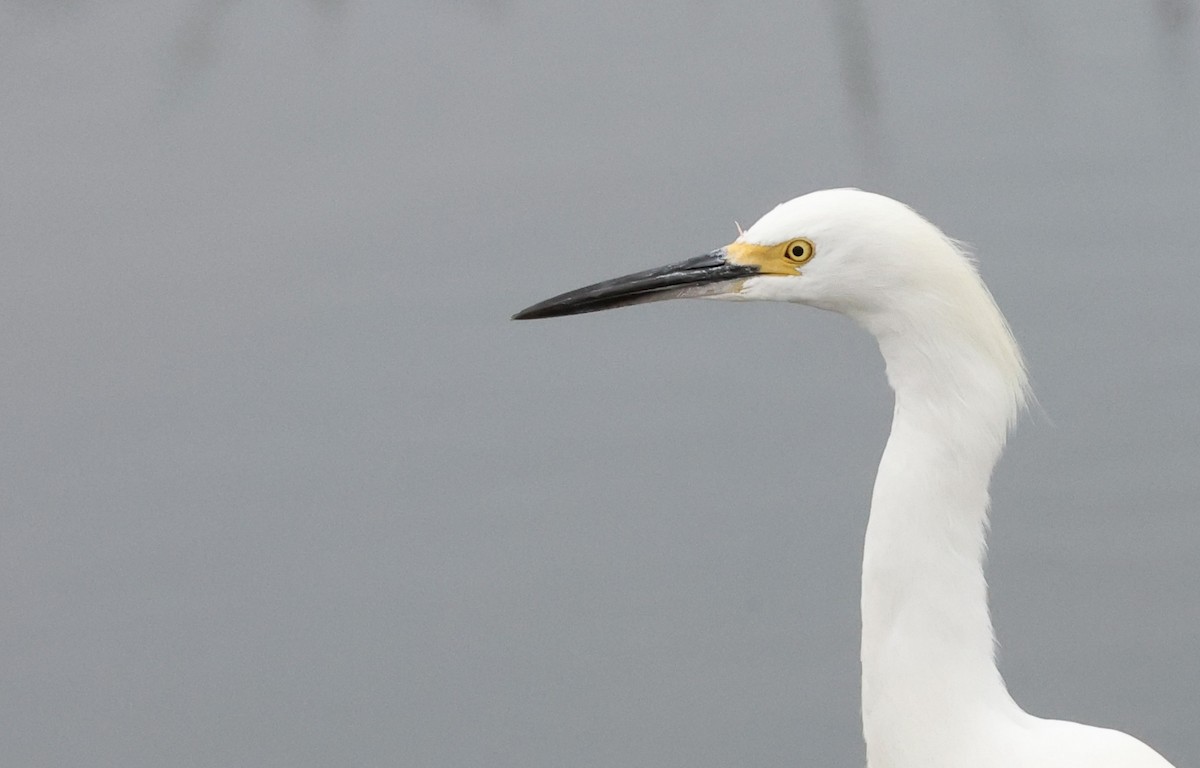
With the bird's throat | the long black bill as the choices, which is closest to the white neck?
the bird's throat

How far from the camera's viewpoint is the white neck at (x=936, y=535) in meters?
1.17

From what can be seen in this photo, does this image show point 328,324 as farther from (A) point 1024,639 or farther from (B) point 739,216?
(A) point 1024,639

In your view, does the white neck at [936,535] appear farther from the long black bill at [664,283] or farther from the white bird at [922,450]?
the long black bill at [664,283]

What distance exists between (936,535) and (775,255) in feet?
0.79

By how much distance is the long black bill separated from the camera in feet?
4.16

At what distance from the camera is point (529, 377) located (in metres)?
2.40

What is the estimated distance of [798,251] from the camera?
1.23 meters

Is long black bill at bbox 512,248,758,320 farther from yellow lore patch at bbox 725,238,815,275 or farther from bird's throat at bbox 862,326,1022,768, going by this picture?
bird's throat at bbox 862,326,1022,768

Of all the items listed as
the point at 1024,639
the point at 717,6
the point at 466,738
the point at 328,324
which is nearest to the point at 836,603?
the point at 1024,639

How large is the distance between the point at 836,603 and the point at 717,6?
138 centimetres

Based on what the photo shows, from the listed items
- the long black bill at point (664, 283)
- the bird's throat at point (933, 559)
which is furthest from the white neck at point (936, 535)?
the long black bill at point (664, 283)

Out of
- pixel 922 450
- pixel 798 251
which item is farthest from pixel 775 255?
pixel 922 450

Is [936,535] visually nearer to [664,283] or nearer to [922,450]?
[922,450]

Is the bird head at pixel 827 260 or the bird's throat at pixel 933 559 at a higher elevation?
the bird head at pixel 827 260
